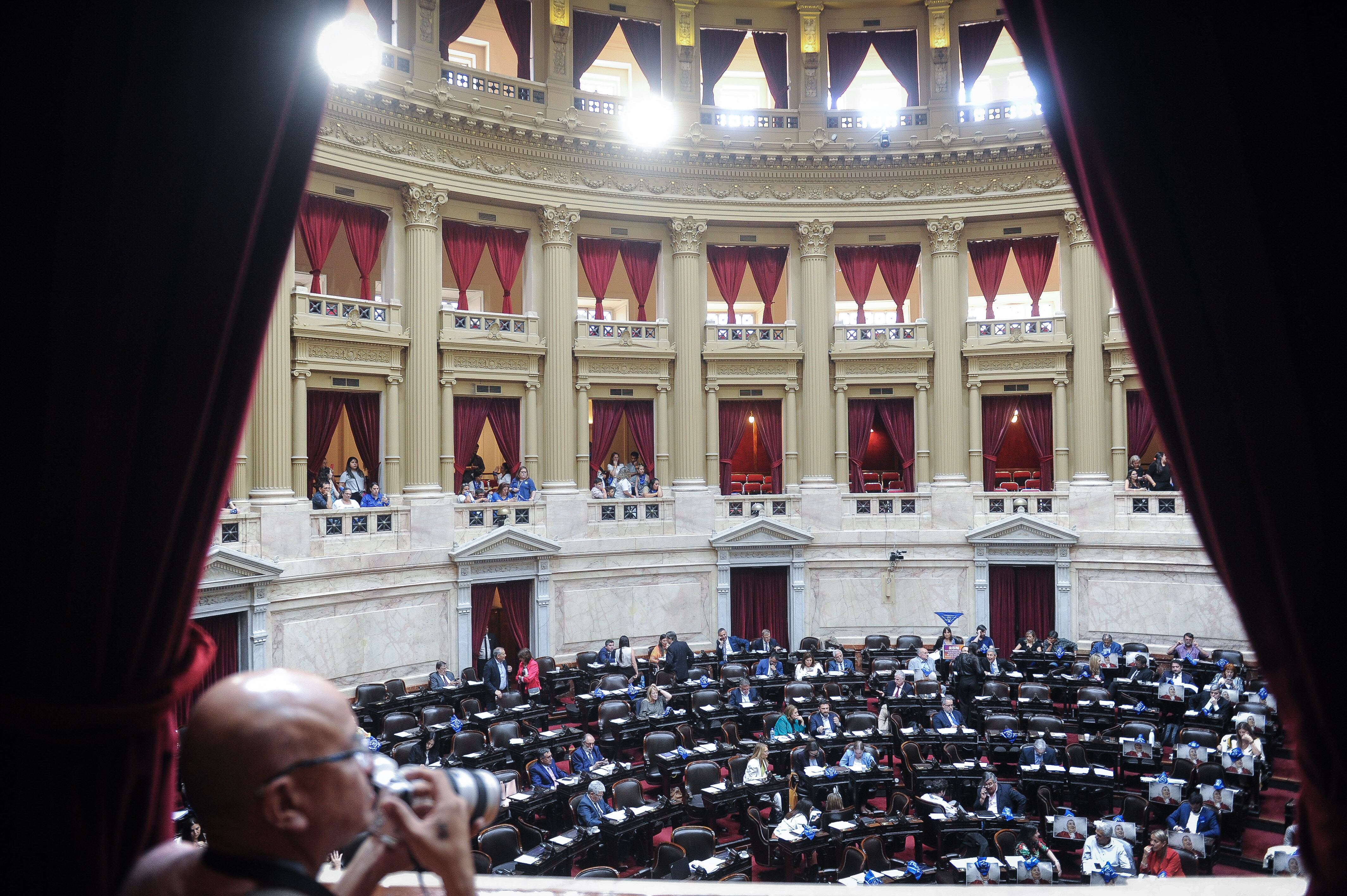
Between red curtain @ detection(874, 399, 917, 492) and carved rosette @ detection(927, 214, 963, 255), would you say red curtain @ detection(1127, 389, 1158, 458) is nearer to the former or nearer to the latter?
red curtain @ detection(874, 399, 917, 492)

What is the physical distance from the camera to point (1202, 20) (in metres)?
2.01

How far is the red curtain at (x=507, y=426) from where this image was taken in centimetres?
2025

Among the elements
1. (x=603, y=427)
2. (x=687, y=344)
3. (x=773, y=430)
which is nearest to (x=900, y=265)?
(x=773, y=430)

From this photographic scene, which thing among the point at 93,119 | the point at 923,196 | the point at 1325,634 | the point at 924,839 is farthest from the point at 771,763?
the point at 923,196

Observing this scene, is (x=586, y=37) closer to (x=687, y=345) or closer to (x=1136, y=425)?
(x=687, y=345)

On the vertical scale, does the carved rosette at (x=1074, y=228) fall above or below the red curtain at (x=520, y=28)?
below

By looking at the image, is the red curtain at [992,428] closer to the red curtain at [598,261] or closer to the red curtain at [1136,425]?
the red curtain at [1136,425]

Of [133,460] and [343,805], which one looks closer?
[343,805]

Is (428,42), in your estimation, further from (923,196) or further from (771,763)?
(771,763)

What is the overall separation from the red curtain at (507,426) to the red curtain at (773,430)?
5.76 m

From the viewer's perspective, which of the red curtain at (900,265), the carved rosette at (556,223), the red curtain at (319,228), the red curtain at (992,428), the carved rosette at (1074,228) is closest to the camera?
the red curtain at (319,228)

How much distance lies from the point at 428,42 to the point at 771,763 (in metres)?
17.0

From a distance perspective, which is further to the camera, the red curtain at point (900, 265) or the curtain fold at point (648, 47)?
the red curtain at point (900, 265)

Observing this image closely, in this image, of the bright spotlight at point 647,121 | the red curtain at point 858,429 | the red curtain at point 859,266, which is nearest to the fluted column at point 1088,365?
the red curtain at point 859,266
